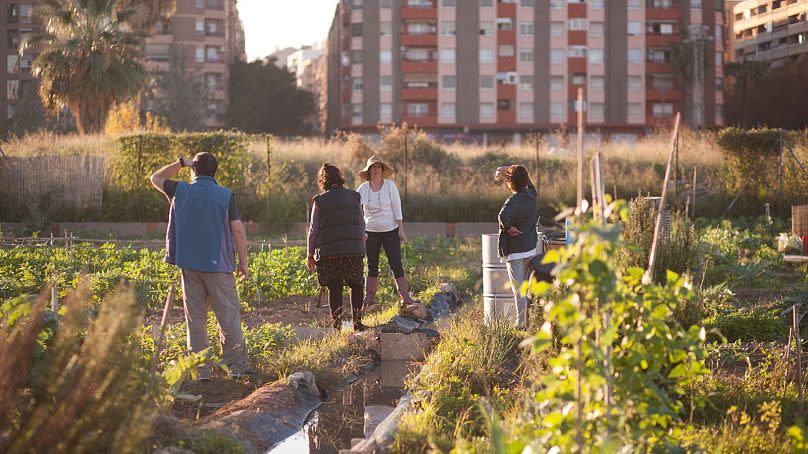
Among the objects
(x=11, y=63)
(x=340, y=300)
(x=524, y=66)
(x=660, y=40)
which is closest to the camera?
(x=340, y=300)

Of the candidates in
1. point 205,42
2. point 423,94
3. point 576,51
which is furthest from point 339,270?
point 205,42

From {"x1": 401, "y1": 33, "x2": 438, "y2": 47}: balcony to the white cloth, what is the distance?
62214 mm

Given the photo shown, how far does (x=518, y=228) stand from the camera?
33.9ft

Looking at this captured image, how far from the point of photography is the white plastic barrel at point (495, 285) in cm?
1039

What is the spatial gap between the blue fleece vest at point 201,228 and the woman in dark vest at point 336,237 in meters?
2.26

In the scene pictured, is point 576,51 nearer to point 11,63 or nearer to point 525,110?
point 525,110

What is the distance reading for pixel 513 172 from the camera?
10.3m

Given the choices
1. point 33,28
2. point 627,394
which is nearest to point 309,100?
point 33,28

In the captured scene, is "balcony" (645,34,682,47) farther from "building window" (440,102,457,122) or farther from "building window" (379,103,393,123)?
"building window" (379,103,393,123)

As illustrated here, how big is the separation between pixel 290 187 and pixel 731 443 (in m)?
20.7

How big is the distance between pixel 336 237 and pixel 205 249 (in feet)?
8.32

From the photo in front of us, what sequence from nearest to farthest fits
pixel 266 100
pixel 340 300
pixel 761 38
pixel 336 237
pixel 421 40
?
pixel 336 237, pixel 340 300, pixel 421 40, pixel 761 38, pixel 266 100

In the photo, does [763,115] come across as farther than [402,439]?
Yes

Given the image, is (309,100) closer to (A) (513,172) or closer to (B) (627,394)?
(A) (513,172)
